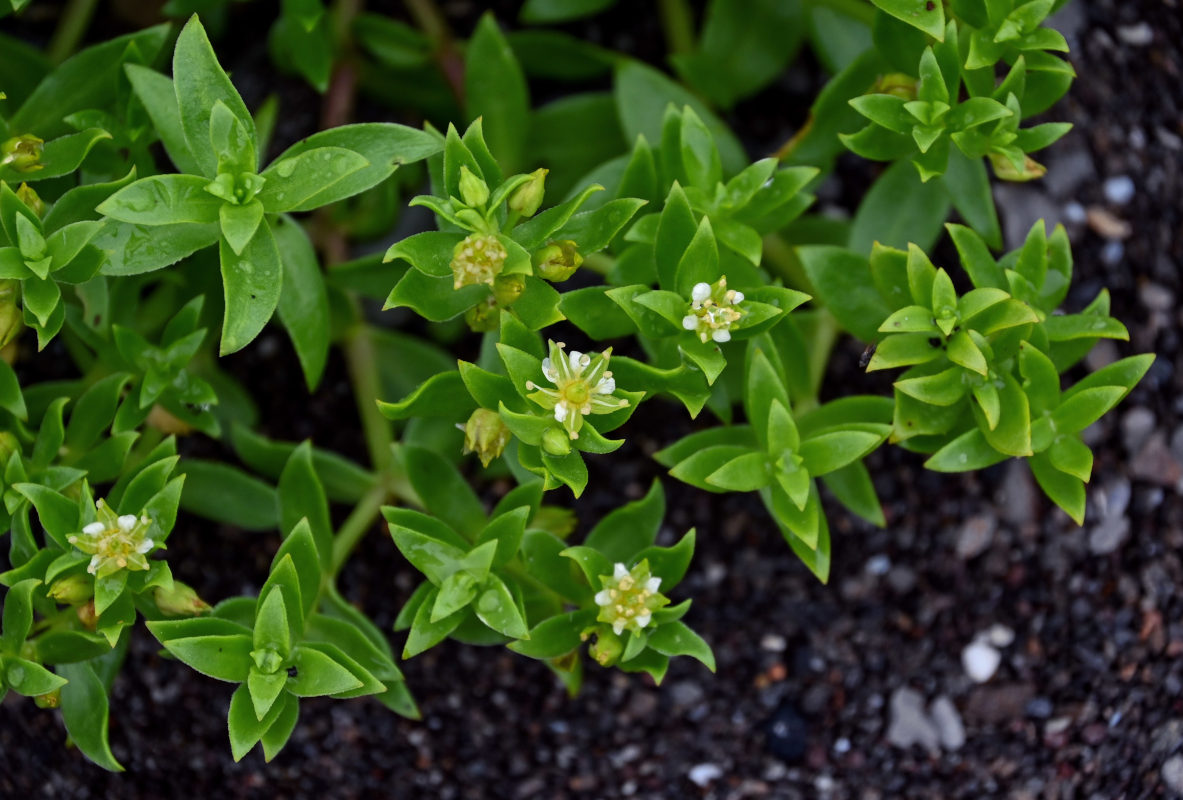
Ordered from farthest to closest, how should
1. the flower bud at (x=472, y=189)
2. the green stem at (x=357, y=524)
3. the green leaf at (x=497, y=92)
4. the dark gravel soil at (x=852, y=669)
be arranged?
the dark gravel soil at (x=852, y=669) → the green leaf at (x=497, y=92) → the green stem at (x=357, y=524) → the flower bud at (x=472, y=189)

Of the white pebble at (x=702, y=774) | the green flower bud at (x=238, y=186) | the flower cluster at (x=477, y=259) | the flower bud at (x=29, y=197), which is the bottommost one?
the white pebble at (x=702, y=774)

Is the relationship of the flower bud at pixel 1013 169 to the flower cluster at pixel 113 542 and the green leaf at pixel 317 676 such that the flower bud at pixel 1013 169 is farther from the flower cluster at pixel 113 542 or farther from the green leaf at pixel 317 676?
the flower cluster at pixel 113 542

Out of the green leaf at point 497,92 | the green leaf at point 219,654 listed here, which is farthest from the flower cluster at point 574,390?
the green leaf at point 497,92

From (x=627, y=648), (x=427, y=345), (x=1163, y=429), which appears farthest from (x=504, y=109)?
(x=1163, y=429)

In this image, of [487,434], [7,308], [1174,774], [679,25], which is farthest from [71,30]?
[1174,774]

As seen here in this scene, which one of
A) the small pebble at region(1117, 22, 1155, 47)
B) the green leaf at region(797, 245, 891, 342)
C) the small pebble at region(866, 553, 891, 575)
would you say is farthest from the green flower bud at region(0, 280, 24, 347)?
the small pebble at region(1117, 22, 1155, 47)

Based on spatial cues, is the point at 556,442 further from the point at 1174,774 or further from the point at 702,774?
the point at 1174,774

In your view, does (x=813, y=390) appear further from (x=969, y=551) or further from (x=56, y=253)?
(x=56, y=253)
